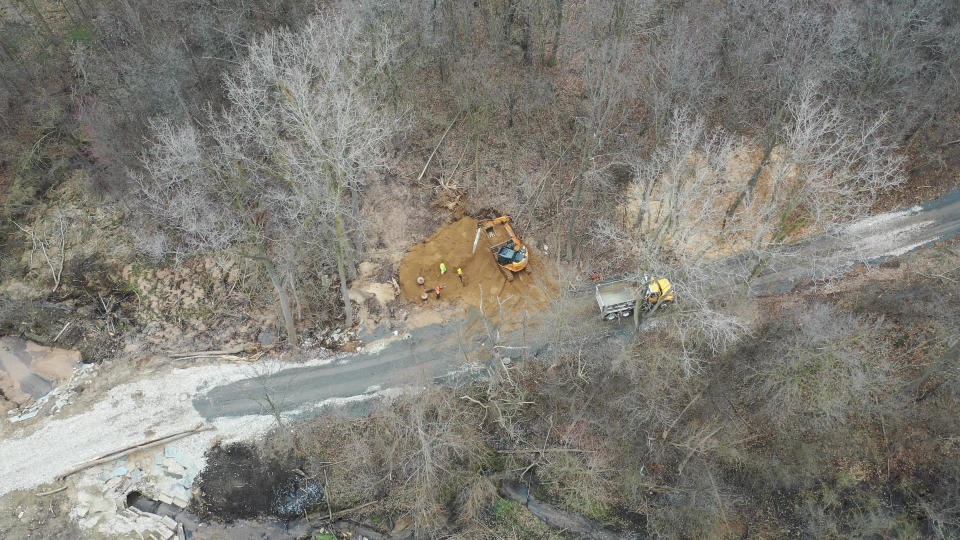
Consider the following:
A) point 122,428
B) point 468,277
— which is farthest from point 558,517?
point 122,428

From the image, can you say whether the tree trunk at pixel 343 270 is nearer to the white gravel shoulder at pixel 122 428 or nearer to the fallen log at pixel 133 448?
the white gravel shoulder at pixel 122 428

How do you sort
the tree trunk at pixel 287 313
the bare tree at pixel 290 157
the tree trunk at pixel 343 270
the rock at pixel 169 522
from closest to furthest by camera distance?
1. the rock at pixel 169 522
2. the bare tree at pixel 290 157
3. the tree trunk at pixel 343 270
4. the tree trunk at pixel 287 313

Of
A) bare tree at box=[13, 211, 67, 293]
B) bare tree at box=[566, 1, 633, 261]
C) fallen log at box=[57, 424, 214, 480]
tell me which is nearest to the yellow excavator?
bare tree at box=[566, 1, 633, 261]

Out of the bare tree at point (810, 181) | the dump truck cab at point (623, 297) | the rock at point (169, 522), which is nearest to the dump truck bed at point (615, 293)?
the dump truck cab at point (623, 297)

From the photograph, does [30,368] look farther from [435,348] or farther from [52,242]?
[435,348]

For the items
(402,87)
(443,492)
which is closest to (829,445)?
(443,492)

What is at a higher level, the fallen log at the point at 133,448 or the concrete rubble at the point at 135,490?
the fallen log at the point at 133,448
